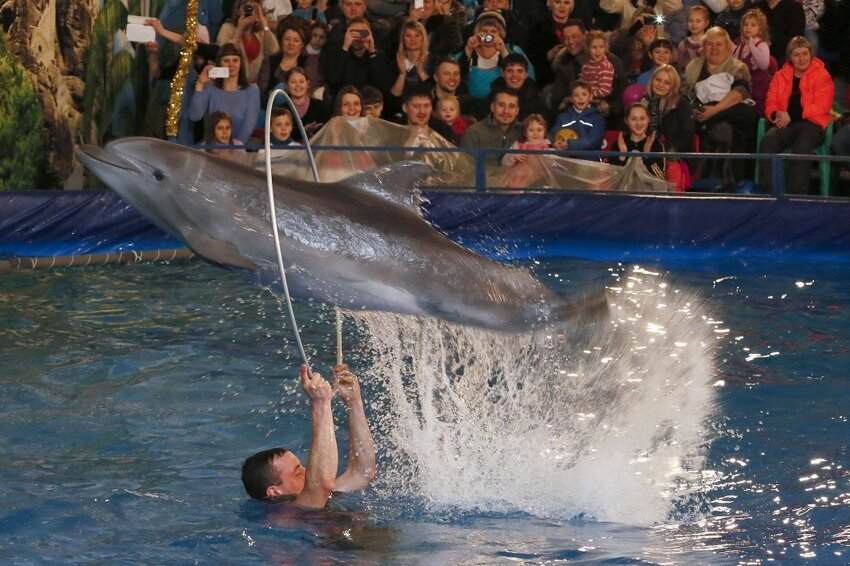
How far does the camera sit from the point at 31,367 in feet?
29.7

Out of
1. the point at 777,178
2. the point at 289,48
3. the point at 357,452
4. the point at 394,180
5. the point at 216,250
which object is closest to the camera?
the point at 216,250

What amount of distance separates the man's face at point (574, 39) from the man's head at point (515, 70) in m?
0.58

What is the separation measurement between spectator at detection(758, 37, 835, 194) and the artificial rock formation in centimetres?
791

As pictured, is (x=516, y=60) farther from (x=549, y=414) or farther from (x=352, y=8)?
(x=549, y=414)

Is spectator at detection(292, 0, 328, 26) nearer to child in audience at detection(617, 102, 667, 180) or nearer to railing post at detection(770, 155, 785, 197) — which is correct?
child in audience at detection(617, 102, 667, 180)

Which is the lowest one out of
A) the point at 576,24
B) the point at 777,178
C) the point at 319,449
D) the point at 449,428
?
the point at 449,428

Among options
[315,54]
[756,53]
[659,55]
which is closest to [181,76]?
[315,54]

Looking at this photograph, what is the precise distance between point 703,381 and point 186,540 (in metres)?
4.06

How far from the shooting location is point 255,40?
14.5 m

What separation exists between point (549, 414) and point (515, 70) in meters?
6.20

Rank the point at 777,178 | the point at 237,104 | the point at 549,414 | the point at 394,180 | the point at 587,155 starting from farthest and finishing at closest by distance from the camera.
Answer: the point at 237,104
the point at 587,155
the point at 777,178
the point at 549,414
the point at 394,180

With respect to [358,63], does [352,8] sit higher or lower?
higher

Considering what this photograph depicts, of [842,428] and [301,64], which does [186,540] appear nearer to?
[842,428]

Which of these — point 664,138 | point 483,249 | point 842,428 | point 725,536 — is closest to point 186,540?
point 725,536
